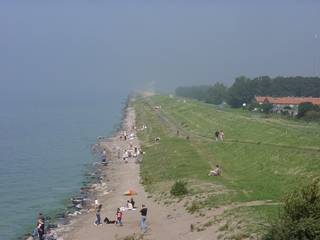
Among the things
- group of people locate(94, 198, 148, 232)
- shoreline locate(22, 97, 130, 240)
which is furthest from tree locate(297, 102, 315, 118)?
group of people locate(94, 198, 148, 232)

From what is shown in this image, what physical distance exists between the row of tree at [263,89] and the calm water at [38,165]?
125ft

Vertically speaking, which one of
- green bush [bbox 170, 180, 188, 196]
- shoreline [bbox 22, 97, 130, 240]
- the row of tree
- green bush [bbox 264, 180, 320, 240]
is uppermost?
the row of tree

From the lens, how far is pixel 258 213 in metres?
33.0

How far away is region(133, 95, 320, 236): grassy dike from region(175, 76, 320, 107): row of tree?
6568cm

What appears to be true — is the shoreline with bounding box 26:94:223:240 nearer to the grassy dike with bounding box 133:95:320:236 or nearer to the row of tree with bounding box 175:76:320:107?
the grassy dike with bounding box 133:95:320:236

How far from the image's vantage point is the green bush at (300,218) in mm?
23109

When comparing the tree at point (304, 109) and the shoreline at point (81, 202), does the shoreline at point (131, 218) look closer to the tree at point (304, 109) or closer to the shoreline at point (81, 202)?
the shoreline at point (81, 202)

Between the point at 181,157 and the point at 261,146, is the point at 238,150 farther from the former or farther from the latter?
the point at 181,157

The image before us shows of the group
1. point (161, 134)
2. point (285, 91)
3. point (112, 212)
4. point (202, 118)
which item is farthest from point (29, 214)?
point (285, 91)

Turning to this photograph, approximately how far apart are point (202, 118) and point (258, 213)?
281 ft

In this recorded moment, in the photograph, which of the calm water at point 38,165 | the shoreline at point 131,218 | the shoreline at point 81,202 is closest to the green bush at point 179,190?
the shoreline at point 131,218

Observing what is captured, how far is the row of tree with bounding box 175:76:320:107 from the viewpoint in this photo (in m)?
164

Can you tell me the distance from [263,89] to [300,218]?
158 m

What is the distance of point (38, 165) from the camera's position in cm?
7669
